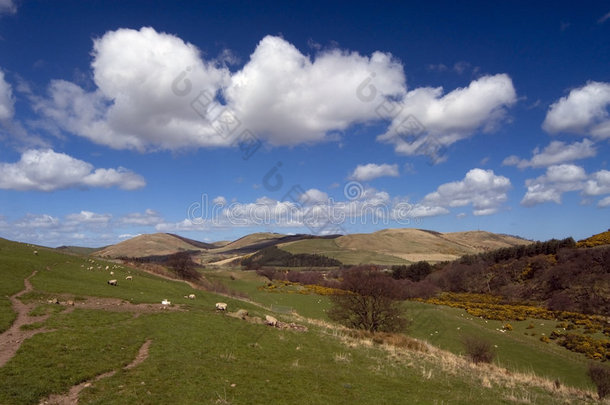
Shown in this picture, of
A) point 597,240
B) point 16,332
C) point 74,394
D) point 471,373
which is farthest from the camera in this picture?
point 597,240

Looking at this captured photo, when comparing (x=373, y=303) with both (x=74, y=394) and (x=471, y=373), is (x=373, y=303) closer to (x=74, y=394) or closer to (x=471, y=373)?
(x=471, y=373)

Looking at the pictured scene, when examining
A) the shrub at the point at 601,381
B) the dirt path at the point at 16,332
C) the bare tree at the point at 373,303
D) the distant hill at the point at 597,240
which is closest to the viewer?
the dirt path at the point at 16,332

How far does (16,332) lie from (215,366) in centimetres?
1130

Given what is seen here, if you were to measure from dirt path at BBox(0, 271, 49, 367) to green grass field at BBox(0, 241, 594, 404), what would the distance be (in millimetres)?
411

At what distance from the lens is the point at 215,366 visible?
17.2 meters

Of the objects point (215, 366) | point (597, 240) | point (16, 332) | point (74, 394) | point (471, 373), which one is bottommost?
point (471, 373)

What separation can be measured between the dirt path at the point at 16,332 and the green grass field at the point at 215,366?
1.35ft

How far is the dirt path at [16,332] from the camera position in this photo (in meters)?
15.2

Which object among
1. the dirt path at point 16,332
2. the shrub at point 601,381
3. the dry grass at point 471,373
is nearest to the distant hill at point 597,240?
the shrub at point 601,381

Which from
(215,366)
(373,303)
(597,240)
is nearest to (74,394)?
(215,366)

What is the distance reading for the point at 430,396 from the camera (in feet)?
54.6

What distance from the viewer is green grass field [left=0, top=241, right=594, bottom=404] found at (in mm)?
13438

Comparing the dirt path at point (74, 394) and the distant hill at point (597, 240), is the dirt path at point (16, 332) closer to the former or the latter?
the dirt path at point (74, 394)

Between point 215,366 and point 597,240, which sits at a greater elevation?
point 597,240
